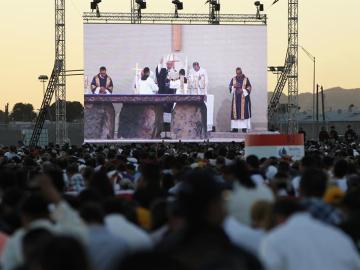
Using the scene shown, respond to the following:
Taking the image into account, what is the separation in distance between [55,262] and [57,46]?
39.5 meters

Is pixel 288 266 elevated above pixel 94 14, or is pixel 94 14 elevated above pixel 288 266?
pixel 94 14

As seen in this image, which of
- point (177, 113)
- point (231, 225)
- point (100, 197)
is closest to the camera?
point (231, 225)

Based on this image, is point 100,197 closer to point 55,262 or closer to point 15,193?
point 15,193

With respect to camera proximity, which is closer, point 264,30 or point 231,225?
point 231,225

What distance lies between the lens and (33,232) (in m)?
5.64

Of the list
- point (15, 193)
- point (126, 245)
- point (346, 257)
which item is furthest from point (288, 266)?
point (15, 193)

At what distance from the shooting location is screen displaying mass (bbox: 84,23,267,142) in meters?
41.3

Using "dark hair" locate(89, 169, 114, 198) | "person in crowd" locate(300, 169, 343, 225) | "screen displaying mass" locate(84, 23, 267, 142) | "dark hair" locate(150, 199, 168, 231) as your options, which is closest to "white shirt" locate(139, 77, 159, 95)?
"screen displaying mass" locate(84, 23, 267, 142)

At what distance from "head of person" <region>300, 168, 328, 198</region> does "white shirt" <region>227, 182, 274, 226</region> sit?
46.8 inches

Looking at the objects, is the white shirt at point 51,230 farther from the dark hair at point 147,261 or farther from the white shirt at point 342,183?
the white shirt at point 342,183

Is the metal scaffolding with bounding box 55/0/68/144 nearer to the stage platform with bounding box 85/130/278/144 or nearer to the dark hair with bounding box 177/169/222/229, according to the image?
the stage platform with bounding box 85/130/278/144

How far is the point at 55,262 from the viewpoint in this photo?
10.9 ft

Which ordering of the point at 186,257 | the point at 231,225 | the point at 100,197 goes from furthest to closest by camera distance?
the point at 100,197, the point at 231,225, the point at 186,257

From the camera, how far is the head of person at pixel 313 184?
6637 mm
